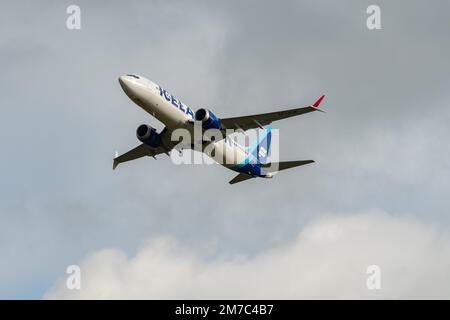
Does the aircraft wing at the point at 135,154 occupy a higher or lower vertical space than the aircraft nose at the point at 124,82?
lower

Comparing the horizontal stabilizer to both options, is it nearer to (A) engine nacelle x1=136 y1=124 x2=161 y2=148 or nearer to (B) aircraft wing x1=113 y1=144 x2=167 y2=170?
(B) aircraft wing x1=113 y1=144 x2=167 y2=170

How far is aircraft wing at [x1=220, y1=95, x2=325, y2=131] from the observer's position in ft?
228

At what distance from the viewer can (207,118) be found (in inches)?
2805

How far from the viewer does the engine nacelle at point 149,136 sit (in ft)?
248

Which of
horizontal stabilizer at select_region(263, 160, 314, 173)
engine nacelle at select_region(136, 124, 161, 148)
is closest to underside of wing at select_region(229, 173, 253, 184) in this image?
horizontal stabilizer at select_region(263, 160, 314, 173)

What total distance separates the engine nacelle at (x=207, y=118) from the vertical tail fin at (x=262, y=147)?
474 inches

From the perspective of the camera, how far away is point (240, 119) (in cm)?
7294

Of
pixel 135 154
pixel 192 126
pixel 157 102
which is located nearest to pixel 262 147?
pixel 135 154

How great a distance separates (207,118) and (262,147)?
18.2 metres

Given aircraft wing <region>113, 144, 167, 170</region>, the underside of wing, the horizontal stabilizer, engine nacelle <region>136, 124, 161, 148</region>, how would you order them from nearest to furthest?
engine nacelle <region>136, 124, 161, 148</region>
the horizontal stabilizer
aircraft wing <region>113, 144, 167, 170</region>
the underside of wing

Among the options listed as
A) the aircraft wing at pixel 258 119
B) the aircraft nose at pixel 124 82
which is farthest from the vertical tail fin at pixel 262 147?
the aircraft nose at pixel 124 82

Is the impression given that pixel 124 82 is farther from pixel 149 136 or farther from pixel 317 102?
pixel 317 102

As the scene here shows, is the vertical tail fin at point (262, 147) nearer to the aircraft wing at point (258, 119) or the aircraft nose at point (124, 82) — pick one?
the aircraft wing at point (258, 119)
